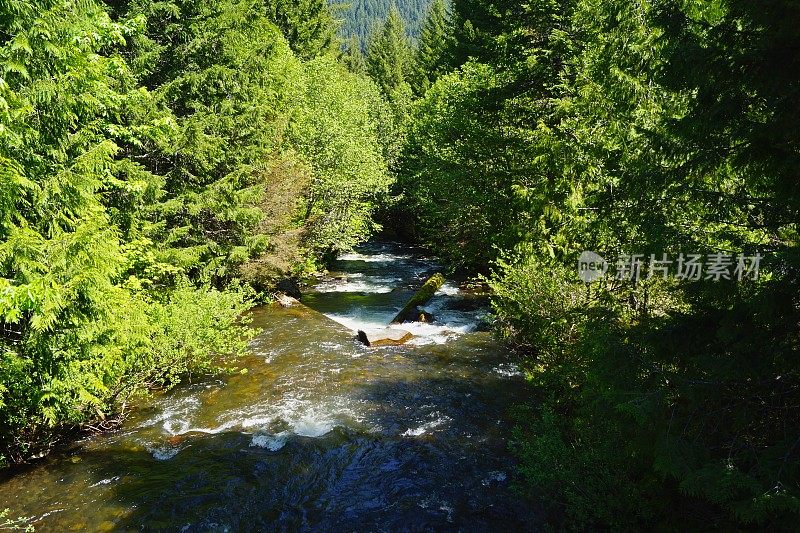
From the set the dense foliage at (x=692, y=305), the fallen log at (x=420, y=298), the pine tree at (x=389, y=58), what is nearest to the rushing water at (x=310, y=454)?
the dense foliage at (x=692, y=305)

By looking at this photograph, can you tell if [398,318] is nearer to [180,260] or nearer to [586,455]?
[180,260]

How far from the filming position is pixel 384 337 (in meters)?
14.4

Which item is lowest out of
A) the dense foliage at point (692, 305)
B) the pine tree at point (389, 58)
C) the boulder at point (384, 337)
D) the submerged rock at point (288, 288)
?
the boulder at point (384, 337)

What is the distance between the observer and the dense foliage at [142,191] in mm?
6781

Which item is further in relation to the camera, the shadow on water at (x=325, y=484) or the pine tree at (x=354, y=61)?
the pine tree at (x=354, y=61)

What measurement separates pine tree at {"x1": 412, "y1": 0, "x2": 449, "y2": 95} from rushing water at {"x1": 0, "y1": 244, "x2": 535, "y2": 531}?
37.6 metres

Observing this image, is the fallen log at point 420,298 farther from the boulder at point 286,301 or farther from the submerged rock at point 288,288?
the submerged rock at point 288,288

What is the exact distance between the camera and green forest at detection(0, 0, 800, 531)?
4.39 metres

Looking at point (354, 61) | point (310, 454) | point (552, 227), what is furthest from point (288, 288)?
point (354, 61)

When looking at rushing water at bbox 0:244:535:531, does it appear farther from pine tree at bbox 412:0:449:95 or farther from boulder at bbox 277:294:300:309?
pine tree at bbox 412:0:449:95

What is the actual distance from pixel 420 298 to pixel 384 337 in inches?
160

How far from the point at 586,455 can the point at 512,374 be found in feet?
19.5

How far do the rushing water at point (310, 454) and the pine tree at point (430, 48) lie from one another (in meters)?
37.6

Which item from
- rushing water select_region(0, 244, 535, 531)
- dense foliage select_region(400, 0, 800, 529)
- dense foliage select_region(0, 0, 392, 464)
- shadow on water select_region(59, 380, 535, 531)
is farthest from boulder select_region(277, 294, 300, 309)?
dense foliage select_region(400, 0, 800, 529)
